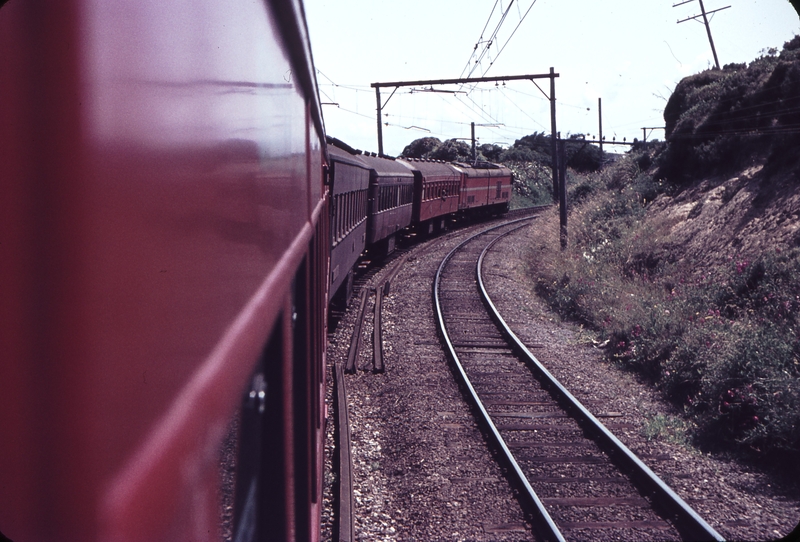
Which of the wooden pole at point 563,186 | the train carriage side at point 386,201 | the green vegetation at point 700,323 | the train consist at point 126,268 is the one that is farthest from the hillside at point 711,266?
the train consist at point 126,268

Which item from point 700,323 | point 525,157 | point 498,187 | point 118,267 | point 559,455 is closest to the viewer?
point 118,267

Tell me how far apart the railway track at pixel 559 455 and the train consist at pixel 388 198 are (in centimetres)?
254

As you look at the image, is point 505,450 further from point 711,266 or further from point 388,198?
point 388,198

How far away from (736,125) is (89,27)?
2225cm

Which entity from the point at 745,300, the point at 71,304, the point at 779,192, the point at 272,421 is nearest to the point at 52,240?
the point at 71,304

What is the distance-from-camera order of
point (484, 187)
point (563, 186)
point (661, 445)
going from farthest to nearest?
point (484, 187), point (563, 186), point (661, 445)

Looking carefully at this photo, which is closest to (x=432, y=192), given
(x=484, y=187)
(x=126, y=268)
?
(x=484, y=187)

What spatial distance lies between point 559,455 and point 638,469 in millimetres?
840

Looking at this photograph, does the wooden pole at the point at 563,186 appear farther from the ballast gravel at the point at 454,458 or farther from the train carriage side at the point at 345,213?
the ballast gravel at the point at 454,458

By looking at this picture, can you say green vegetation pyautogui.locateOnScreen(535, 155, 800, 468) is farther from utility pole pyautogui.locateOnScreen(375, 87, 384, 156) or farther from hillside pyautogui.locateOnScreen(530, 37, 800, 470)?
utility pole pyautogui.locateOnScreen(375, 87, 384, 156)

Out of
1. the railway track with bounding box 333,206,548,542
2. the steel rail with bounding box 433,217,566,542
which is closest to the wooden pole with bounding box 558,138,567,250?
the railway track with bounding box 333,206,548,542

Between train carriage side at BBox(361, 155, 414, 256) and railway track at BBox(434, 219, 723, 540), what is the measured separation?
575cm

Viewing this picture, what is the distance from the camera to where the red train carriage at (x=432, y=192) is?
79.2ft

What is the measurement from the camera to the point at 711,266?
13.8m
